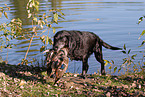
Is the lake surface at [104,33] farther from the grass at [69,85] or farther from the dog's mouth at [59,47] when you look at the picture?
the dog's mouth at [59,47]

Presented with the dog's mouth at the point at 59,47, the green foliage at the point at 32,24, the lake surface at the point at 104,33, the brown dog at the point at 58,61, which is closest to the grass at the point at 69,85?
the brown dog at the point at 58,61

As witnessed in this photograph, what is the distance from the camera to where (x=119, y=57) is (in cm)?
1135

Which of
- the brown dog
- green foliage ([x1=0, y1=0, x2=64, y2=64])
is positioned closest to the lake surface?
green foliage ([x1=0, y1=0, x2=64, y2=64])

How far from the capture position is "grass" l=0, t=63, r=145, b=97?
6199 mm

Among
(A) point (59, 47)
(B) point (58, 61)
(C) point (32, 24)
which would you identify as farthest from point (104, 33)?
(B) point (58, 61)

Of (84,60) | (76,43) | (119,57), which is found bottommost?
(119,57)

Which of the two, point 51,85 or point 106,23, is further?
point 106,23

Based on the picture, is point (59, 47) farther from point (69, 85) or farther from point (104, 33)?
point (104, 33)

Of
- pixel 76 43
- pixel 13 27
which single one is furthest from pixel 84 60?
pixel 13 27

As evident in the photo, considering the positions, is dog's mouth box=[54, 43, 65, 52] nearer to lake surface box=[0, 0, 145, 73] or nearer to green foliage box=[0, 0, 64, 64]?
green foliage box=[0, 0, 64, 64]

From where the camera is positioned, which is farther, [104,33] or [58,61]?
[104,33]

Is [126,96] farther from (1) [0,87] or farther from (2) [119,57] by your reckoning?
(2) [119,57]

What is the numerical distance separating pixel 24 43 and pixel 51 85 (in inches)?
319

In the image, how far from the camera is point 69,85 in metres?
6.64
